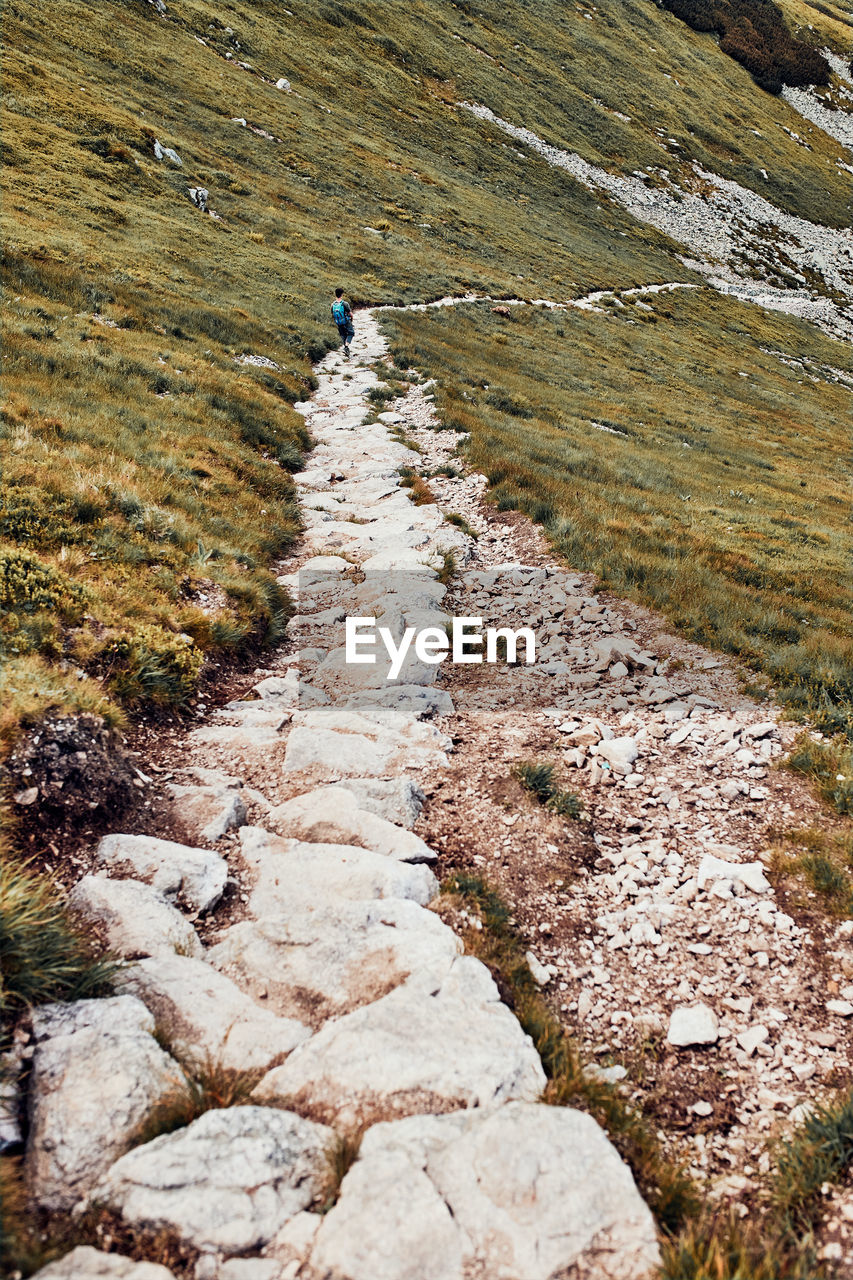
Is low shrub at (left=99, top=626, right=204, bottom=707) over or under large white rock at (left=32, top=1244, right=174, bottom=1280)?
under

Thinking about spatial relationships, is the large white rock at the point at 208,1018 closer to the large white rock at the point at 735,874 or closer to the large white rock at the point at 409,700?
the large white rock at the point at 735,874

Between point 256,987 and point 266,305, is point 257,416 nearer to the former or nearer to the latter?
point 266,305

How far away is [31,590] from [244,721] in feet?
8.47

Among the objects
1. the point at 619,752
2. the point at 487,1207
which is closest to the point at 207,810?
the point at 487,1207

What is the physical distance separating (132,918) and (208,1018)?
0.92 metres

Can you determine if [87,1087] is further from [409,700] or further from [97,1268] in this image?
[409,700]

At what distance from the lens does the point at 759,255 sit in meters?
73.9

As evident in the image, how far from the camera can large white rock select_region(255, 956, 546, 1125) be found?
3.68 metres

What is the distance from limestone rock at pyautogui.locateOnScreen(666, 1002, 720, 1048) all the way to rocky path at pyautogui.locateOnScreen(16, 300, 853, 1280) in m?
0.03

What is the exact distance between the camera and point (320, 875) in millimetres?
5266

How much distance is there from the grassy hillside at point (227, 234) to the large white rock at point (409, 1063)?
3.30m

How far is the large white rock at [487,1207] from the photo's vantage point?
9.79ft

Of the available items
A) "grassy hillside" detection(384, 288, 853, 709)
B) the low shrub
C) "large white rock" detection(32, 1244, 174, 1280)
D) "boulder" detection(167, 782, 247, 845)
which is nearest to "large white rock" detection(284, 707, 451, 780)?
"boulder" detection(167, 782, 247, 845)

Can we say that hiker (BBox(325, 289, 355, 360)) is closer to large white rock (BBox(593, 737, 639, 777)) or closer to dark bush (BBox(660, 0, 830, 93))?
large white rock (BBox(593, 737, 639, 777))
